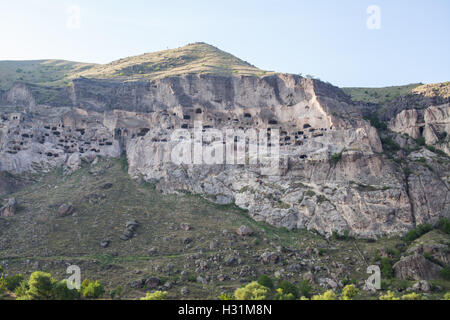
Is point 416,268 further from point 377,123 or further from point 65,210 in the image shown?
point 65,210

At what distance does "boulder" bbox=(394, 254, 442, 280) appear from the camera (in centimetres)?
3372

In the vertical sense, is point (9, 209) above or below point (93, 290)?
above

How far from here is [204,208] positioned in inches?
1788

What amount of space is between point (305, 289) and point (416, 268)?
10.7m

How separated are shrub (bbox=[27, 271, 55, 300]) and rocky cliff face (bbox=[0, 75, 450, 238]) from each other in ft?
71.0

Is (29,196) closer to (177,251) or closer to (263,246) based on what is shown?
(177,251)

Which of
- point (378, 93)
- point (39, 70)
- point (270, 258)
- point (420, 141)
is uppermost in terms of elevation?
point (39, 70)

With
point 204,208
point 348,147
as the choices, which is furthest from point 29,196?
point 348,147

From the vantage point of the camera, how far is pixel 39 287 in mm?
28219

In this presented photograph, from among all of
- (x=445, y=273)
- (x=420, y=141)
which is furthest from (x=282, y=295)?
(x=420, y=141)

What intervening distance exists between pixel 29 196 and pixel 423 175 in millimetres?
43998

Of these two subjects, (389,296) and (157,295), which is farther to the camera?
(389,296)
